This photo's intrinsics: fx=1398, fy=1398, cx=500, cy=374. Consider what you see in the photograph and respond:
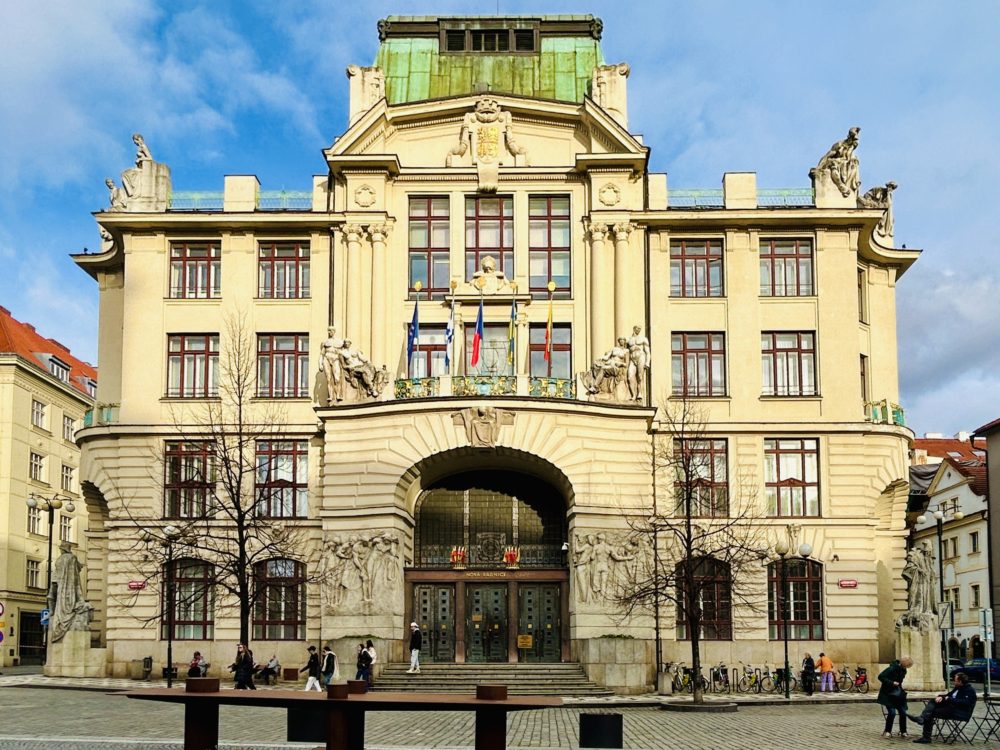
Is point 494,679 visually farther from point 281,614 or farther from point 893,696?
point 893,696

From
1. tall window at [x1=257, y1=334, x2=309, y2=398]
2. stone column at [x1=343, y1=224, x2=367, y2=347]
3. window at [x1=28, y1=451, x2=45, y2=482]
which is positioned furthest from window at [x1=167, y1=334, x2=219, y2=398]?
window at [x1=28, y1=451, x2=45, y2=482]

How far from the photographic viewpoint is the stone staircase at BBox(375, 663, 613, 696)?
4272 cm

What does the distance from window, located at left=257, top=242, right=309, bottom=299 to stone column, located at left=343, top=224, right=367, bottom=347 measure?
2001 mm

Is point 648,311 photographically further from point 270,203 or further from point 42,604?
point 42,604

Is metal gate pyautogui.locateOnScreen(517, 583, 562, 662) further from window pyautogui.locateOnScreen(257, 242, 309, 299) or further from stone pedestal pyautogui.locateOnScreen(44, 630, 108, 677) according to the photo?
stone pedestal pyautogui.locateOnScreen(44, 630, 108, 677)

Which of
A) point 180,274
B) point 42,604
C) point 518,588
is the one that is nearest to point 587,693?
point 518,588

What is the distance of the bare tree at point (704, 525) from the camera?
45.6 m

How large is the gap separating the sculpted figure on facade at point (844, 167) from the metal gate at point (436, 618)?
20264 mm

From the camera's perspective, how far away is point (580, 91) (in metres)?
52.8

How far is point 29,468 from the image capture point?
7531 cm

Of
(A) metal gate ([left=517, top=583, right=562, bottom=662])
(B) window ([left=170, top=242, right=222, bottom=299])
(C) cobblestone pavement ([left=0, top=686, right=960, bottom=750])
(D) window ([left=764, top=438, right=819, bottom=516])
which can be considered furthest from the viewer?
(B) window ([left=170, top=242, right=222, bottom=299])

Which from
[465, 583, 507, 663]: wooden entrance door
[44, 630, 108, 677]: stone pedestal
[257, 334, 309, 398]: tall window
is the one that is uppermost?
[257, 334, 309, 398]: tall window

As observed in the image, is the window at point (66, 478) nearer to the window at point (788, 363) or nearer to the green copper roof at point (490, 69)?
the green copper roof at point (490, 69)

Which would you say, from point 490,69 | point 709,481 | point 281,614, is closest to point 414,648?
point 281,614
